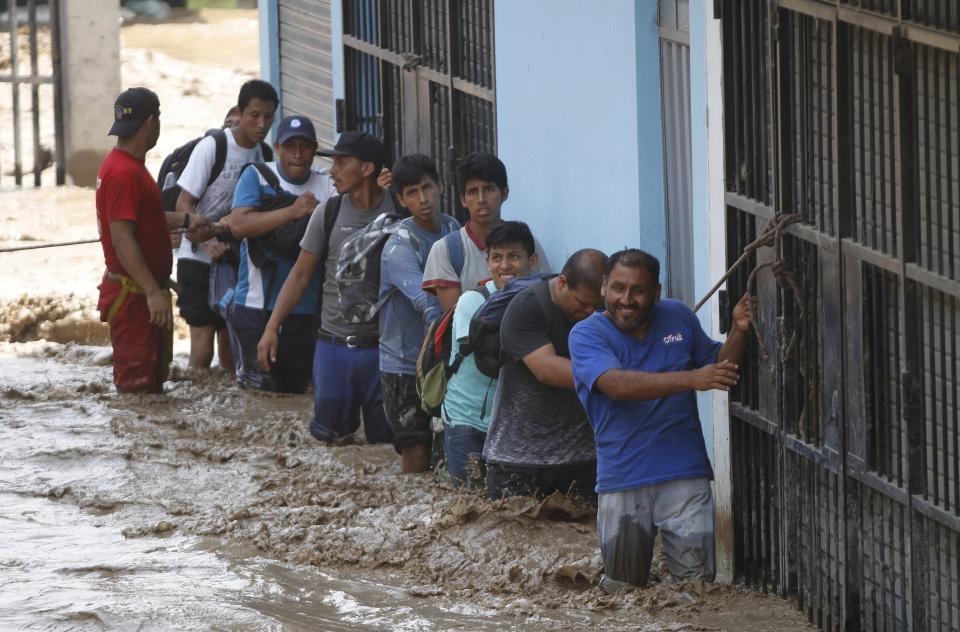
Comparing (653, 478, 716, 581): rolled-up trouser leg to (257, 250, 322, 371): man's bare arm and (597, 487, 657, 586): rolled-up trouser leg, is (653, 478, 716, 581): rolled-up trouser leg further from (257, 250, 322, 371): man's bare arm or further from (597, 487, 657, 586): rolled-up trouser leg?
(257, 250, 322, 371): man's bare arm

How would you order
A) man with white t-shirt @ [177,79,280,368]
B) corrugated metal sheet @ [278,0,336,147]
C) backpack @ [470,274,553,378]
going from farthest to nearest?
corrugated metal sheet @ [278,0,336,147] → man with white t-shirt @ [177,79,280,368] → backpack @ [470,274,553,378]

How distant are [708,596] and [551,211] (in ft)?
8.82

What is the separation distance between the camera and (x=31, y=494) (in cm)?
816

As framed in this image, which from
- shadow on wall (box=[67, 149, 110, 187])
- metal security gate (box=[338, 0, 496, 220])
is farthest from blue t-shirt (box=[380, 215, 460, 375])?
shadow on wall (box=[67, 149, 110, 187])

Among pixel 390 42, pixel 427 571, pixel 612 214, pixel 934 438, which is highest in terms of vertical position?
pixel 390 42

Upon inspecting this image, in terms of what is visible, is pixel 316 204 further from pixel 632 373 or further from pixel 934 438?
pixel 934 438

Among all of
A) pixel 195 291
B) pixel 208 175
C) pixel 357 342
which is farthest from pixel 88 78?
pixel 357 342

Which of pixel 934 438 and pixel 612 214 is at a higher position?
pixel 612 214

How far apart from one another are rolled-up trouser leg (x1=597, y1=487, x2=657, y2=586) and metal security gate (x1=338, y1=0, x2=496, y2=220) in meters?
3.31

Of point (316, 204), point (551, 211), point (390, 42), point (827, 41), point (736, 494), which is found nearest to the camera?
point (827, 41)

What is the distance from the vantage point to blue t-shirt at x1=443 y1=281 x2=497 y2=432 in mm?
7270

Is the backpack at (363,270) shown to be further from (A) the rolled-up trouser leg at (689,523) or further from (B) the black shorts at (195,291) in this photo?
(A) the rolled-up trouser leg at (689,523)

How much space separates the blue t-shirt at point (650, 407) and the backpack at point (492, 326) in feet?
3.27

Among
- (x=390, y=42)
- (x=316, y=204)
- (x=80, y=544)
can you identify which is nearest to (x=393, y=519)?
(x=80, y=544)
